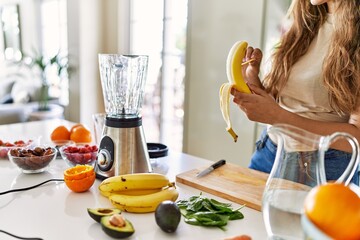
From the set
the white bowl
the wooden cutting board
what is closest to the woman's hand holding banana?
the wooden cutting board

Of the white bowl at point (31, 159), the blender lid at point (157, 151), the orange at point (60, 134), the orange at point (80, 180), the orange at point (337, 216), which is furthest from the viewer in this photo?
the orange at point (60, 134)

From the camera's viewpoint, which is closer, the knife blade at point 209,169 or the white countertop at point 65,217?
the white countertop at point 65,217

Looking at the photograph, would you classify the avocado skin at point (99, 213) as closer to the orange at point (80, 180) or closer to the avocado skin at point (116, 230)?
the avocado skin at point (116, 230)

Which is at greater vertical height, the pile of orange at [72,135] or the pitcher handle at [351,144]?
the pitcher handle at [351,144]

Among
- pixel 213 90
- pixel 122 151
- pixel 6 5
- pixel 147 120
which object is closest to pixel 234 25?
pixel 213 90

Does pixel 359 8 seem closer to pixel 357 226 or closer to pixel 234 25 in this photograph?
pixel 357 226

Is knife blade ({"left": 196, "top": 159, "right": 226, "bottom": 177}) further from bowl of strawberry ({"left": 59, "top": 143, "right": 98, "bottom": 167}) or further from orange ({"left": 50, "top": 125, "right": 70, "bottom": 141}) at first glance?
orange ({"left": 50, "top": 125, "right": 70, "bottom": 141})

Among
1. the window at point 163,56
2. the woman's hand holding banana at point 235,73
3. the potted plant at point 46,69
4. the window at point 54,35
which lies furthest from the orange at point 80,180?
the window at point 54,35

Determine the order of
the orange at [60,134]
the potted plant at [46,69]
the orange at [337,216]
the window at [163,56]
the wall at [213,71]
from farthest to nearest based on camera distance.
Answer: the potted plant at [46,69], the window at [163,56], the wall at [213,71], the orange at [60,134], the orange at [337,216]

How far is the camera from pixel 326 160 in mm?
1193

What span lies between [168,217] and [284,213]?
254 millimetres

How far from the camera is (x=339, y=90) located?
1114 millimetres

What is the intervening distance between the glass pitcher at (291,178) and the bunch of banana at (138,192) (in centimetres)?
30

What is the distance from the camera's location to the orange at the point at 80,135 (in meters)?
1.51
